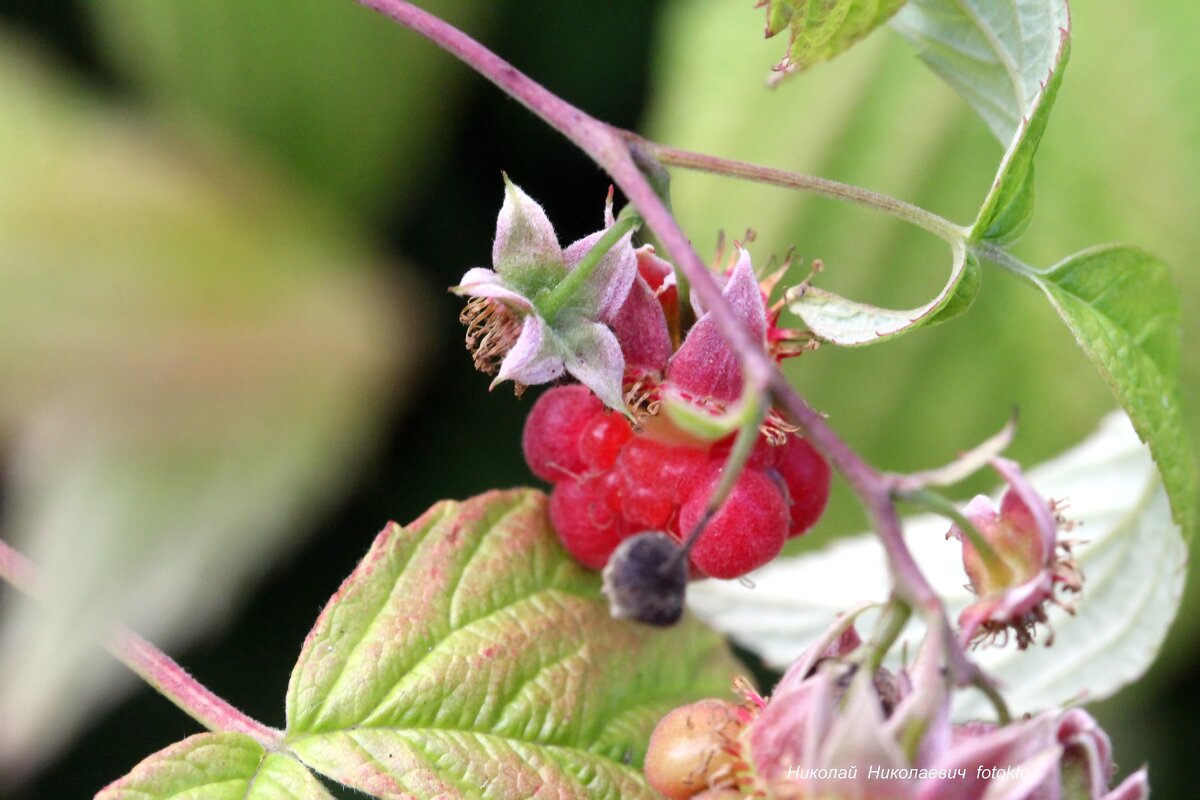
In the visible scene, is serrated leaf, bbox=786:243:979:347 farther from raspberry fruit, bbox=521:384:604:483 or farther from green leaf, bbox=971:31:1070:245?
raspberry fruit, bbox=521:384:604:483

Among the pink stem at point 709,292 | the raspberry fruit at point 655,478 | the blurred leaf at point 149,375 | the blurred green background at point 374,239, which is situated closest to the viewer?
the pink stem at point 709,292

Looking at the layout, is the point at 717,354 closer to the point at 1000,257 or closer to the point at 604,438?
the point at 604,438

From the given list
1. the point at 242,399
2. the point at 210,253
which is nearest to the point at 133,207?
the point at 210,253

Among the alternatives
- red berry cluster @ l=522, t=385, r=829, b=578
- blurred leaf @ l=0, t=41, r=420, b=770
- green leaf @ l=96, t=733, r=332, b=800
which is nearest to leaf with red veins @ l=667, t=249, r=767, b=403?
red berry cluster @ l=522, t=385, r=829, b=578

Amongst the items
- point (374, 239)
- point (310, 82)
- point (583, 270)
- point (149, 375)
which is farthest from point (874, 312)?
point (310, 82)

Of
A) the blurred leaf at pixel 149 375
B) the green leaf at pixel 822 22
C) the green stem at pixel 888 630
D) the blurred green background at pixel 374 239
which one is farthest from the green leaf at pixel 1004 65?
the blurred leaf at pixel 149 375

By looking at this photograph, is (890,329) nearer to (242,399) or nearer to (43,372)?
(242,399)

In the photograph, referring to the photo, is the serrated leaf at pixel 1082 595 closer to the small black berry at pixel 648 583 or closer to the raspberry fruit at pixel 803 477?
the raspberry fruit at pixel 803 477
